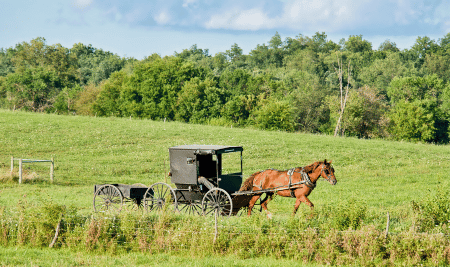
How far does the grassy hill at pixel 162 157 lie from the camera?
21.9 metres

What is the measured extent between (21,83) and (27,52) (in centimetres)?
2742

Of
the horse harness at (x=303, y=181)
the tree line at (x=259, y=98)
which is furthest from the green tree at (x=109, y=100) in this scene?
the horse harness at (x=303, y=181)

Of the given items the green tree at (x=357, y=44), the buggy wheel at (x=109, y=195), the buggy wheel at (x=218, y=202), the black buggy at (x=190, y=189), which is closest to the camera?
the buggy wheel at (x=218, y=202)

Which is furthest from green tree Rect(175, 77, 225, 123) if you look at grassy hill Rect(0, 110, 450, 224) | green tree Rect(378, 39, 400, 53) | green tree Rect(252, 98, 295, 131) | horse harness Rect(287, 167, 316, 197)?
green tree Rect(378, 39, 400, 53)

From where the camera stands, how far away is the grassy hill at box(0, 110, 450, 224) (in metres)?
21.9

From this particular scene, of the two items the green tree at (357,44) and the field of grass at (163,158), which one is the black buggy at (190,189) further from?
the green tree at (357,44)

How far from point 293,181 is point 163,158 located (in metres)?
23.7

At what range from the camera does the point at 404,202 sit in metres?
19.8

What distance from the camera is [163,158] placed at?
36.5m

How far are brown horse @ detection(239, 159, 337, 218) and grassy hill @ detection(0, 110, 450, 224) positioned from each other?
3.22 meters

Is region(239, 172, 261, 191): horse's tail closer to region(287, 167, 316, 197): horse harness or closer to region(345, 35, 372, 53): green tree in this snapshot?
region(287, 167, 316, 197): horse harness

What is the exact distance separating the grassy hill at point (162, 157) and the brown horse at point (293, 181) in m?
3.22

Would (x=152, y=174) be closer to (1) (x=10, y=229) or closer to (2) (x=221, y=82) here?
(1) (x=10, y=229)

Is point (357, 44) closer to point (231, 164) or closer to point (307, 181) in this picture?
point (231, 164)
